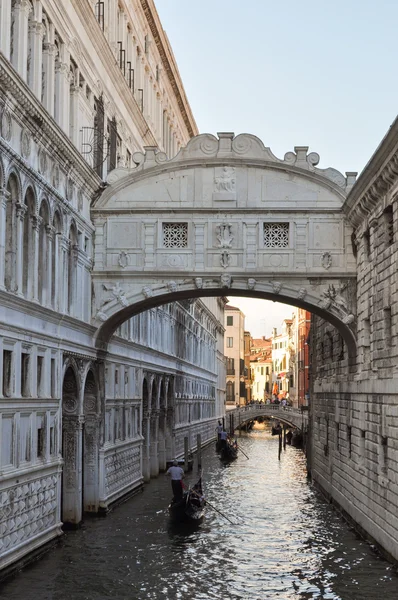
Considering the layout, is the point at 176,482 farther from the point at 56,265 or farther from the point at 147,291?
the point at 56,265

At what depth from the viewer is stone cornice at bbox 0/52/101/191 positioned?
52.4 ft

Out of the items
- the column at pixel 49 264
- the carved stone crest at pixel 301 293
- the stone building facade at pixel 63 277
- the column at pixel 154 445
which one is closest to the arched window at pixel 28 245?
the stone building facade at pixel 63 277

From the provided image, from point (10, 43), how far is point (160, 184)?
21.4ft

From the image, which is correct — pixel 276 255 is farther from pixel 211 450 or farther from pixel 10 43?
pixel 211 450

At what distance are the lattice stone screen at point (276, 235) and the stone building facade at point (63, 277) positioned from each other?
334 cm

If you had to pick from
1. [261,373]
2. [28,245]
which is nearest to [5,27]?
[28,245]

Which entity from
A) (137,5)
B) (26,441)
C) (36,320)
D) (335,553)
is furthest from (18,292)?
(137,5)

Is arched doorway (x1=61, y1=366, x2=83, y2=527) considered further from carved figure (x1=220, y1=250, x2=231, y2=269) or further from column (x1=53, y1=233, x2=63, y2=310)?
carved figure (x1=220, y1=250, x2=231, y2=269)

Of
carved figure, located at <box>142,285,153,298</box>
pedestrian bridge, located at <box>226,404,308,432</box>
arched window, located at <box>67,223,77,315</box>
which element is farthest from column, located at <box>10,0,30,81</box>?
pedestrian bridge, located at <box>226,404,308,432</box>

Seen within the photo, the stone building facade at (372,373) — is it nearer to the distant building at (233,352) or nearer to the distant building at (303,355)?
the distant building at (303,355)

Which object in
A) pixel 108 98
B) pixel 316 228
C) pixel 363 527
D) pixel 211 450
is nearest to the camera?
pixel 363 527

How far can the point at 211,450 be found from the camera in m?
52.7

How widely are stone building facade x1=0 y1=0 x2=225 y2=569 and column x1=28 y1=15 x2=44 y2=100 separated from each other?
3 cm

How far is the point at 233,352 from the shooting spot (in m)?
107
